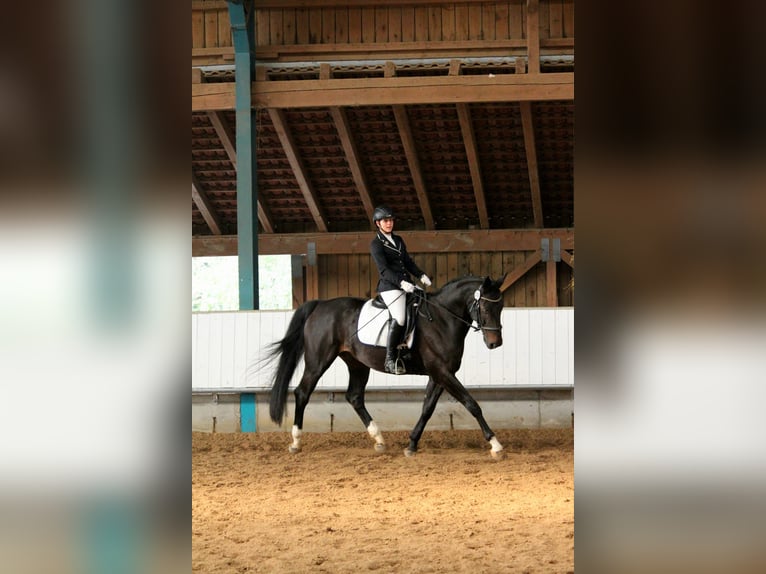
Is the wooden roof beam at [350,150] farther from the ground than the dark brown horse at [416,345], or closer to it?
farther from the ground

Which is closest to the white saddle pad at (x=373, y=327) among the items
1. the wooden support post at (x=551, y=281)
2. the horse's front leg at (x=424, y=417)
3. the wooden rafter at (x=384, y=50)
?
the horse's front leg at (x=424, y=417)

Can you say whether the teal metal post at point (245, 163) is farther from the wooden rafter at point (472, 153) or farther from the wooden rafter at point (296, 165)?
the wooden rafter at point (472, 153)

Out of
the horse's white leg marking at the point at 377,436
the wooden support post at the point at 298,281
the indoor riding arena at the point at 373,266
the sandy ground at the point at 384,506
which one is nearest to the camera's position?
the sandy ground at the point at 384,506

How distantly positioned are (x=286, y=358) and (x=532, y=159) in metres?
5.31

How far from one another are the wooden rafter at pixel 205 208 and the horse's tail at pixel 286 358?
564 centimetres

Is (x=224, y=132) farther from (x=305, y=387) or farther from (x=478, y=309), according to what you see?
(x=478, y=309)

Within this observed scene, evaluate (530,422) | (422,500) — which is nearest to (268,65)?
(530,422)

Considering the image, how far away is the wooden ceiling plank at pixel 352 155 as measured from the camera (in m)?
11.4

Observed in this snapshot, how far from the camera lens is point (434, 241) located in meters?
13.9
